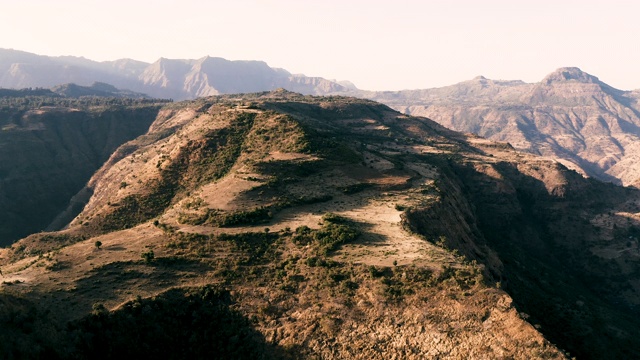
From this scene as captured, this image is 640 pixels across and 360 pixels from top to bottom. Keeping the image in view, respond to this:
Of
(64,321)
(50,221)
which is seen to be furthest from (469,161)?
(50,221)

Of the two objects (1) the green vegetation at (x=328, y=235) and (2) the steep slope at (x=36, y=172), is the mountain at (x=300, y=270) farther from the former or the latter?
(2) the steep slope at (x=36, y=172)

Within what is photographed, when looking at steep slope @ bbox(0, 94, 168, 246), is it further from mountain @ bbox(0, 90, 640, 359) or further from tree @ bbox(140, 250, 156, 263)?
Answer: tree @ bbox(140, 250, 156, 263)

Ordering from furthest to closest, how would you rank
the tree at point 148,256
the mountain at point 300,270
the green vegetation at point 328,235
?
the green vegetation at point 328,235
the tree at point 148,256
the mountain at point 300,270

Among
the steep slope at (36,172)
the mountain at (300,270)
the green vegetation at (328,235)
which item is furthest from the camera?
the steep slope at (36,172)

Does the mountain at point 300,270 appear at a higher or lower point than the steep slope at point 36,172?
higher

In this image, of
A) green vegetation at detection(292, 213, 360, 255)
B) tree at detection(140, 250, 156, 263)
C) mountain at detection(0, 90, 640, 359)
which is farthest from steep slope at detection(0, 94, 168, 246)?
green vegetation at detection(292, 213, 360, 255)

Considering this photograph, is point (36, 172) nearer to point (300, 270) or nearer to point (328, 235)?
point (328, 235)

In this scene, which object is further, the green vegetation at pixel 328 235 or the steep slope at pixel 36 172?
the steep slope at pixel 36 172

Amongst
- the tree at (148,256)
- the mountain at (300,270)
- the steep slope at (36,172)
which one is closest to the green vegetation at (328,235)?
the mountain at (300,270)
